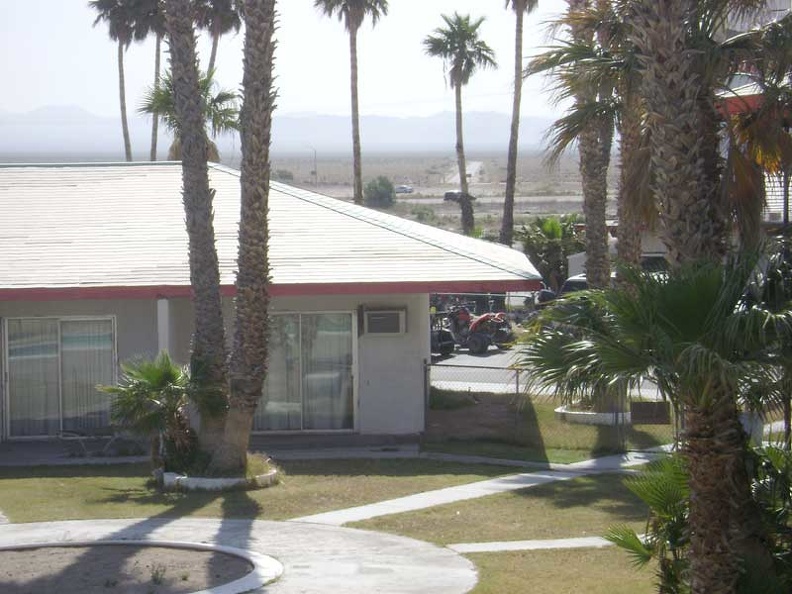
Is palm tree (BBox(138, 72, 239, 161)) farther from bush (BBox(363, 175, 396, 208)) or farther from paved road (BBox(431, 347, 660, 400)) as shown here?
bush (BBox(363, 175, 396, 208))

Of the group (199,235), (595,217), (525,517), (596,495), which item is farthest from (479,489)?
(595,217)

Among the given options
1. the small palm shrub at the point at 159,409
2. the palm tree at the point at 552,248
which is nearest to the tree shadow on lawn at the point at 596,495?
the small palm shrub at the point at 159,409

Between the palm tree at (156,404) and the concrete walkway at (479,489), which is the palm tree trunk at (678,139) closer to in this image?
the concrete walkway at (479,489)

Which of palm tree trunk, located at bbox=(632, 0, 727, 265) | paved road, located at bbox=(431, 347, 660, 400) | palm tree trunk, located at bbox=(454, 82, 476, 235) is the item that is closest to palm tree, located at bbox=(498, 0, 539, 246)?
palm tree trunk, located at bbox=(454, 82, 476, 235)

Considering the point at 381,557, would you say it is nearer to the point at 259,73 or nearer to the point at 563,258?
the point at 259,73

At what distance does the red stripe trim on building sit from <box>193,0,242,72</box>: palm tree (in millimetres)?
30357

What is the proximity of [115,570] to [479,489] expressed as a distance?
5.78m

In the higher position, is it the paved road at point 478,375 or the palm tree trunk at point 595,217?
the palm tree trunk at point 595,217

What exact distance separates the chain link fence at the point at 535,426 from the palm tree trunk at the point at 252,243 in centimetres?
388

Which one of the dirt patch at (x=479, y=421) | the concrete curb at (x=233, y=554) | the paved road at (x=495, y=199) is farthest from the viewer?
the paved road at (x=495, y=199)

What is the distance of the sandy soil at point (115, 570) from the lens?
33.4 ft

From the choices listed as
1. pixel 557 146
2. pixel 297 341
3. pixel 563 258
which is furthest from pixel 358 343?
pixel 563 258

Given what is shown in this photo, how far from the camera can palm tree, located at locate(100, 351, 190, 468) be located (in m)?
15.0

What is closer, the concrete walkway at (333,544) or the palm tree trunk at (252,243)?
the concrete walkway at (333,544)
